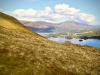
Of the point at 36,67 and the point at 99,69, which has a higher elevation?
the point at 36,67

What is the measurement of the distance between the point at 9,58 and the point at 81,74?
9692mm

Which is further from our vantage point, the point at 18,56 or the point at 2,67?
the point at 18,56

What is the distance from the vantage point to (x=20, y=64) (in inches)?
601

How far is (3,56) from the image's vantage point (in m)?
15.9

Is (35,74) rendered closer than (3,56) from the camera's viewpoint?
Yes

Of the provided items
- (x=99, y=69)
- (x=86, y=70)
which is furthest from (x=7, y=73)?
(x=99, y=69)

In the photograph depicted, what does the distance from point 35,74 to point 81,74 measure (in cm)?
723

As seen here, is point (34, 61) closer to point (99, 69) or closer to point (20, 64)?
point (20, 64)

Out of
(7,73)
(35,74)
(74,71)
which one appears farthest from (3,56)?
(74,71)

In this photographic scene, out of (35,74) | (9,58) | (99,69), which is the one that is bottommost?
(99,69)

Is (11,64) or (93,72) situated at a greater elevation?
(11,64)

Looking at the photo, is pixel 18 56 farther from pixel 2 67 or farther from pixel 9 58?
pixel 2 67

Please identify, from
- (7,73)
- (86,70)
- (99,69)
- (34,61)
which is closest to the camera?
(7,73)

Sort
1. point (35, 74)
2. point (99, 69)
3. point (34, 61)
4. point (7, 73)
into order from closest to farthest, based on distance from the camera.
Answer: point (7, 73)
point (35, 74)
point (34, 61)
point (99, 69)
